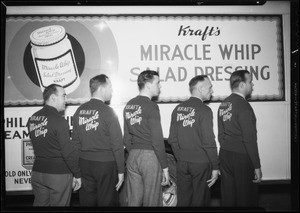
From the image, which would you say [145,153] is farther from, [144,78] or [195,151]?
[144,78]

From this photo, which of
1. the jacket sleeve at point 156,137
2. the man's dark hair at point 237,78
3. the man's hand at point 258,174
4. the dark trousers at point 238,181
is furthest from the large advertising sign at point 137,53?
the man's hand at point 258,174

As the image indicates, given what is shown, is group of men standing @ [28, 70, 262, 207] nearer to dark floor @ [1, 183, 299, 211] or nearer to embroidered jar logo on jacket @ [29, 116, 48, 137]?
embroidered jar logo on jacket @ [29, 116, 48, 137]

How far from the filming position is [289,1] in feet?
13.2

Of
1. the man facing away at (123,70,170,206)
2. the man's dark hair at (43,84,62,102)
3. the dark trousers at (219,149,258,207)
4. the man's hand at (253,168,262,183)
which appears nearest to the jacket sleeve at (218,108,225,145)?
the dark trousers at (219,149,258,207)

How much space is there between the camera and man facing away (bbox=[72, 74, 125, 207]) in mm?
3488

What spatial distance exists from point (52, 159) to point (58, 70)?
1214mm

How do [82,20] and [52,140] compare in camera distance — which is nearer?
[52,140]

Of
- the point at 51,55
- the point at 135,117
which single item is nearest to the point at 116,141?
the point at 135,117

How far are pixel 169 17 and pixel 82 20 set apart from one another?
47.4 inches

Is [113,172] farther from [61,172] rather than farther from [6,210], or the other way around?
[6,210]

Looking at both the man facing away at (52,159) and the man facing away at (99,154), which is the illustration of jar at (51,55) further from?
the man facing away at (99,154)

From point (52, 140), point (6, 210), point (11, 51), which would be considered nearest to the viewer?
point (52, 140)

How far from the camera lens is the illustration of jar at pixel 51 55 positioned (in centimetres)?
400

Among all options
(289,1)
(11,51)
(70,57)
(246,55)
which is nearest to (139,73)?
(70,57)
